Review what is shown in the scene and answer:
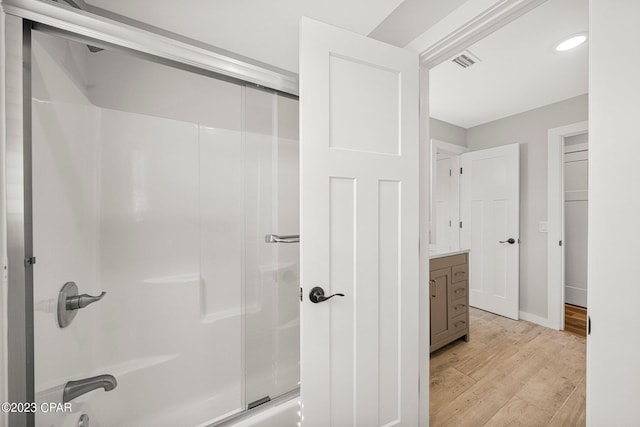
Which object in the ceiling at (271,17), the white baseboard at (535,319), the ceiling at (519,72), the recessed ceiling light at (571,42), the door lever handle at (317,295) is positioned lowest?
the white baseboard at (535,319)

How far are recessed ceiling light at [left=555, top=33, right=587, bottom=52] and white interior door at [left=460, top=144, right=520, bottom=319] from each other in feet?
4.49

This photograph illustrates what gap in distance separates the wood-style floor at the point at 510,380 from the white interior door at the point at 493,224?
0.54 metres

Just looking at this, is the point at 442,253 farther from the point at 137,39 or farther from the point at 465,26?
the point at 137,39

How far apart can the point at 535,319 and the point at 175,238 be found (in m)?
3.85

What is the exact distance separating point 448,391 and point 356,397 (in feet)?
3.69

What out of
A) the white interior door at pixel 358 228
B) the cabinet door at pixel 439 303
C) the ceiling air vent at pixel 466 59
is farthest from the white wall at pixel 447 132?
the white interior door at pixel 358 228

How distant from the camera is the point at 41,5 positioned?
819 millimetres

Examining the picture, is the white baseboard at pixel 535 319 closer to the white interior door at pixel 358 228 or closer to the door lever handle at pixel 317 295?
the white interior door at pixel 358 228

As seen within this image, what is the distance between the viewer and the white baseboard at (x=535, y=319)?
2918 millimetres

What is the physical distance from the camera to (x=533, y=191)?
307 cm

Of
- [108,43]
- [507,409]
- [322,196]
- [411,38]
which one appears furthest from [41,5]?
[507,409]

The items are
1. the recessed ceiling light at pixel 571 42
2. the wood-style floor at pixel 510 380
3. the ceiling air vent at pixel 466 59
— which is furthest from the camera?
the ceiling air vent at pixel 466 59

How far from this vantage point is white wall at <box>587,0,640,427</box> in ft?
2.33

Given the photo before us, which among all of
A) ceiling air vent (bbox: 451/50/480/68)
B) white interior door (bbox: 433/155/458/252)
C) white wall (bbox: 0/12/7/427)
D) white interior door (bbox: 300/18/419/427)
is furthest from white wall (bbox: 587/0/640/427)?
white interior door (bbox: 433/155/458/252)
